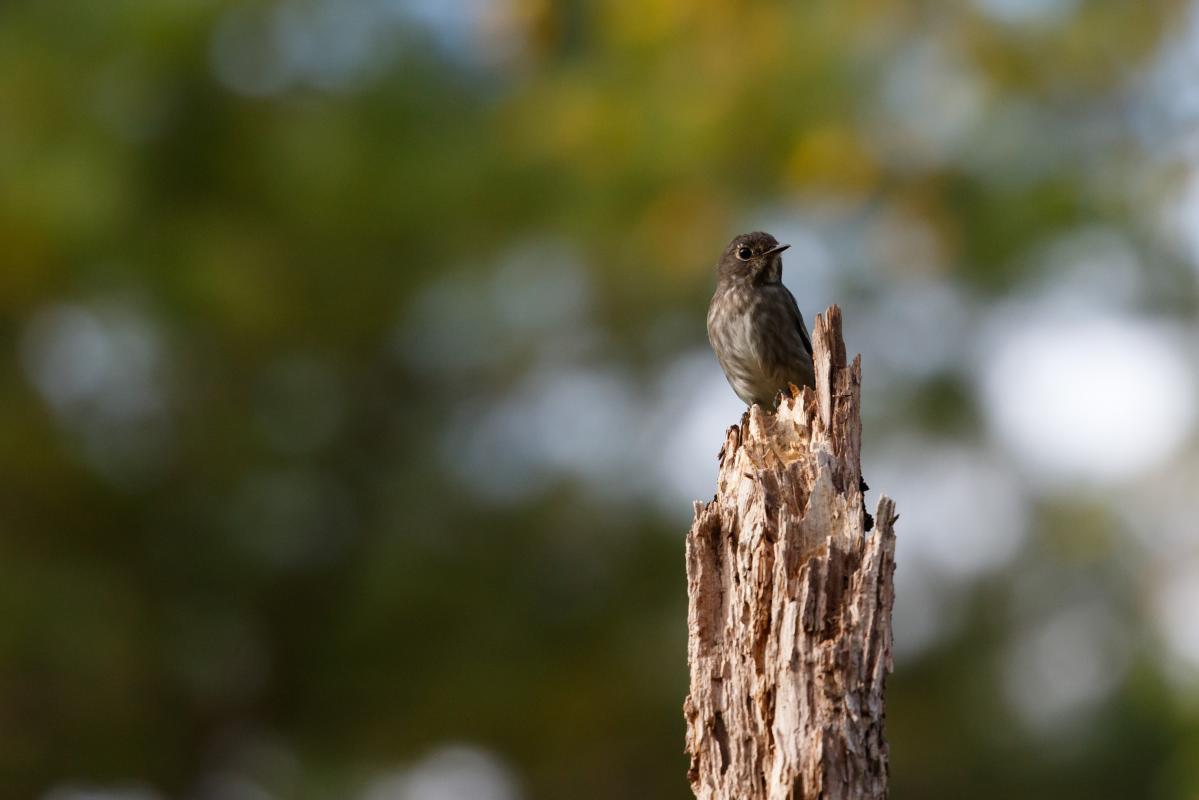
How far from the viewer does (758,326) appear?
6.18 metres

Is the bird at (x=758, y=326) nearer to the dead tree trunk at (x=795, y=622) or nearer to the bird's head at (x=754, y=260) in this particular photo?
the bird's head at (x=754, y=260)

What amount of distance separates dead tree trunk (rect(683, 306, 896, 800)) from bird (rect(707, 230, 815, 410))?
244 centimetres

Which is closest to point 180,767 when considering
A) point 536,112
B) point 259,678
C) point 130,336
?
point 259,678

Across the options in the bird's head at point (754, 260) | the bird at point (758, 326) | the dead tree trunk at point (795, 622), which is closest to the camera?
the dead tree trunk at point (795, 622)

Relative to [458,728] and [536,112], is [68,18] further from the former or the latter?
[458,728]

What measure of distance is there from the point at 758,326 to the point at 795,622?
3.14m

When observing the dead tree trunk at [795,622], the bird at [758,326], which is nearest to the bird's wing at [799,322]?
the bird at [758,326]

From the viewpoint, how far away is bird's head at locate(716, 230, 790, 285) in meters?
6.41

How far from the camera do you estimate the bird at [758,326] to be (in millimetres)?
6152

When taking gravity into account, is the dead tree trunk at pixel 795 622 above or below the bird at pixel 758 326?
below

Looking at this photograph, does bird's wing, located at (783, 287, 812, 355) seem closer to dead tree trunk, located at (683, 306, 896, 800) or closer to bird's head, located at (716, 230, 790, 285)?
bird's head, located at (716, 230, 790, 285)

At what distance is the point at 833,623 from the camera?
3.13 meters

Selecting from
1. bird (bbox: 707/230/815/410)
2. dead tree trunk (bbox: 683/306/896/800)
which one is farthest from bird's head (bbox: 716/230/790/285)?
dead tree trunk (bbox: 683/306/896/800)

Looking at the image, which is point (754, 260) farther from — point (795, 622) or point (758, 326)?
point (795, 622)
